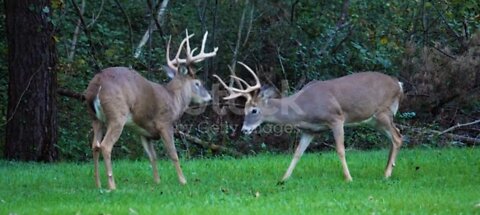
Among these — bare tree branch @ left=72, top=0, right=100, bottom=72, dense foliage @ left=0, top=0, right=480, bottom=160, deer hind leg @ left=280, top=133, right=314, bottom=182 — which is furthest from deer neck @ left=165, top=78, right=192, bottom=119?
dense foliage @ left=0, top=0, right=480, bottom=160

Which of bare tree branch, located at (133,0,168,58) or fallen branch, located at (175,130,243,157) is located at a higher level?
bare tree branch, located at (133,0,168,58)

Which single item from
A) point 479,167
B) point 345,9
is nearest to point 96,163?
point 479,167

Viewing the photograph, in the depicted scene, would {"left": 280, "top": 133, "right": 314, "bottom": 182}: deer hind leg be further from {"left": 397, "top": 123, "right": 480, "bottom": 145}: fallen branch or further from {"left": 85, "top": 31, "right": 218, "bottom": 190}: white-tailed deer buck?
{"left": 397, "top": 123, "right": 480, "bottom": 145}: fallen branch

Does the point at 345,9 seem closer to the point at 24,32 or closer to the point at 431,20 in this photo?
the point at 431,20

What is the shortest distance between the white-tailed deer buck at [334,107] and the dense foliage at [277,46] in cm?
479

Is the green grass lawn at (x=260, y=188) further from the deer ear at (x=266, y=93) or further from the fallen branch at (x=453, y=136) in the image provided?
the fallen branch at (x=453, y=136)

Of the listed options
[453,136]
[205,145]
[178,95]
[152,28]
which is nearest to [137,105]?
[178,95]

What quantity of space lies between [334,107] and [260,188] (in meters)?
2.15

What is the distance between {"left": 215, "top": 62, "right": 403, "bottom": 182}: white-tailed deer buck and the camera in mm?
12727

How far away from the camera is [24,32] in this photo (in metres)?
15.2

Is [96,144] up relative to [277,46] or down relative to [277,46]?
up

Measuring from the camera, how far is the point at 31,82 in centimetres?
1541

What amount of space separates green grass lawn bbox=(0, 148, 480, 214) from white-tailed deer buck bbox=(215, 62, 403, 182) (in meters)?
0.53

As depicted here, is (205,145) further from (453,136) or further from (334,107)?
(334,107)
